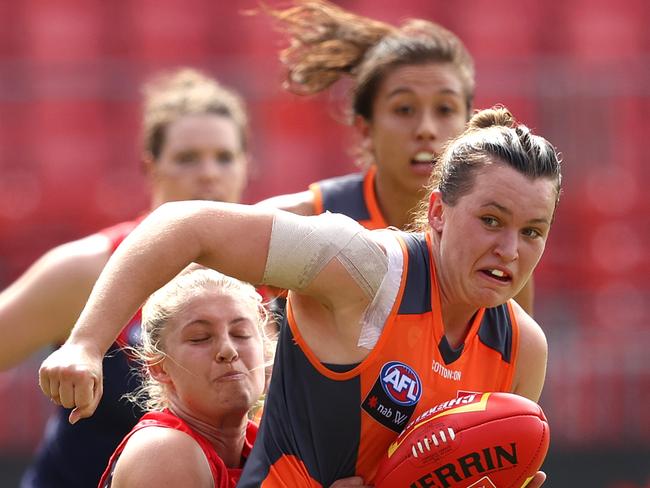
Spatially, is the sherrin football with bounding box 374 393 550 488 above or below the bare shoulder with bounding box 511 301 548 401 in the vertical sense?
below

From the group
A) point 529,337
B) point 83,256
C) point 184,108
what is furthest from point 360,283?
point 184,108

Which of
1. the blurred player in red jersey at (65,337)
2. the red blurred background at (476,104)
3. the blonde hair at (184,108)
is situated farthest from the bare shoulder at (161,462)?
the red blurred background at (476,104)

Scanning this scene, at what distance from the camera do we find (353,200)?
414 cm

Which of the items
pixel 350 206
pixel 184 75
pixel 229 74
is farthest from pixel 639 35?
pixel 350 206

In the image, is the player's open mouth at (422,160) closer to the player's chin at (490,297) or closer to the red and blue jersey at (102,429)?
the red and blue jersey at (102,429)

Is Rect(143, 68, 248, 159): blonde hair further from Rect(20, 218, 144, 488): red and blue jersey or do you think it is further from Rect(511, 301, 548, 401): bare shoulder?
Rect(511, 301, 548, 401): bare shoulder

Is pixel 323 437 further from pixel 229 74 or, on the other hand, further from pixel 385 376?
pixel 229 74

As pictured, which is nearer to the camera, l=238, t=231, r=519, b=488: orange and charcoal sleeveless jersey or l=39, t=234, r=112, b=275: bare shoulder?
l=238, t=231, r=519, b=488: orange and charcoal sleeveless jersey

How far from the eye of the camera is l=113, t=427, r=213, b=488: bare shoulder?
2.77 metres

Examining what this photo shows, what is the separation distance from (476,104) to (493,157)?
599 cm

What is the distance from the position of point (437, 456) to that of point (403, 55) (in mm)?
1916

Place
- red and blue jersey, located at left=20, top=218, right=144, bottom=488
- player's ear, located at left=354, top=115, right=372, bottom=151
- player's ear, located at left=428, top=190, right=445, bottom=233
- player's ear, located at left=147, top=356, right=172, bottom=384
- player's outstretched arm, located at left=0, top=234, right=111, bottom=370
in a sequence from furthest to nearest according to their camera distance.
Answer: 1. player's ear, located at left=354, top=115, right=372, bottom=151
2. player's outstretched arm, located at left=0, top=234, right=111, bottom=370
3. red and blue jersey, located at left=20, top=218, right=144, bottom=488
4. player's ear, located at left=147, top=356, right=172, bottom=384
5. player's ear, located at left=428, top=190, right=445, bottom=233

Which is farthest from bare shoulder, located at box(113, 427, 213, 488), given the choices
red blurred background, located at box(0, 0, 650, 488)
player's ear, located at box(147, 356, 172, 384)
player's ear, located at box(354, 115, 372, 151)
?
red blurred background, located at box(0, 0, 650, 488)

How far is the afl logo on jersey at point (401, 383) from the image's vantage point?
2.67 metres
